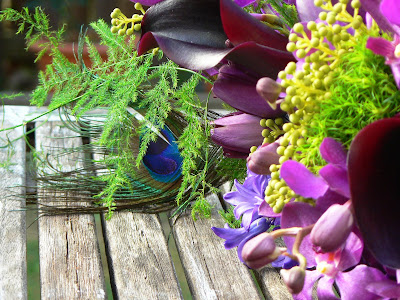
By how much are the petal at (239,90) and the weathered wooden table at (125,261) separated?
29 cm

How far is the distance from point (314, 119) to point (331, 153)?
0.04 meters

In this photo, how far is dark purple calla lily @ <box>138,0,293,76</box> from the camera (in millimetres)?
512

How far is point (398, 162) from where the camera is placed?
0.43m

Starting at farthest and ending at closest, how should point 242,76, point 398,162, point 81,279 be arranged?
point 81,279
point 242,76
point 398,162

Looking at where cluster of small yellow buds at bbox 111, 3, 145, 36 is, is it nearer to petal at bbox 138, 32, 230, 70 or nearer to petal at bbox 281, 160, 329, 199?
petal at bbox 138, 32, 230, 70

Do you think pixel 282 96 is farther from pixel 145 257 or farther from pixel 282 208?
pixel 145 257

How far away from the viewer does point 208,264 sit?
801 mm

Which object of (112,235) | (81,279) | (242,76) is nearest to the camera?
(242,76)

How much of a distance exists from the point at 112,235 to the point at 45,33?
1.13 feet

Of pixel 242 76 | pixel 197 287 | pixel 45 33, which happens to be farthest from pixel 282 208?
pixel 45 33

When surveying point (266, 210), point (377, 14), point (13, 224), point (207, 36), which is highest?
point (377, 14)

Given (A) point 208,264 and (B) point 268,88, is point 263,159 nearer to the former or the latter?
(B) point 268,88

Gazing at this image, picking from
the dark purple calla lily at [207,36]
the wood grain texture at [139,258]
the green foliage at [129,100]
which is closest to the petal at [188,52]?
the dark purple calla lily at [207,36]

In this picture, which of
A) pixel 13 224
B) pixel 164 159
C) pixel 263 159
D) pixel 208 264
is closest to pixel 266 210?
pixel 263 159
